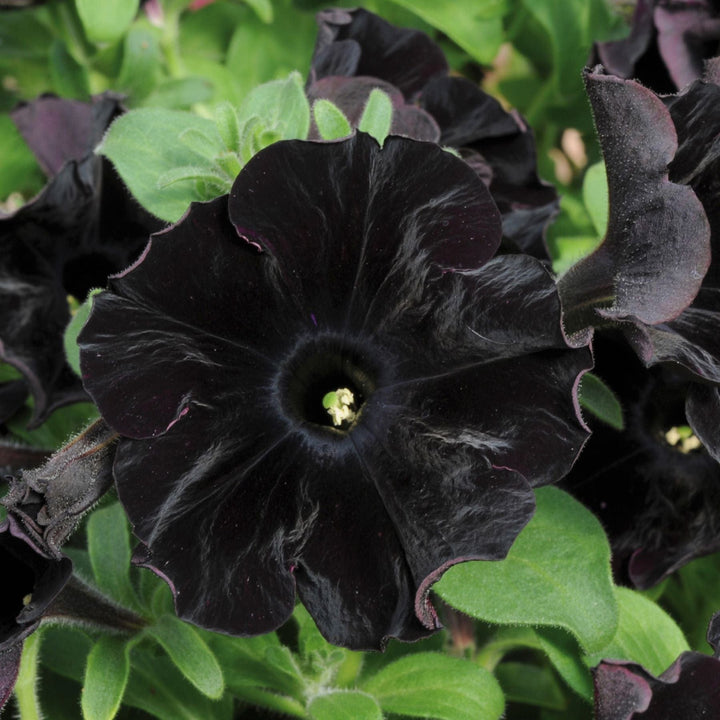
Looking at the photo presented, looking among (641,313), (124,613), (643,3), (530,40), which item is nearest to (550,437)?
(641,313)

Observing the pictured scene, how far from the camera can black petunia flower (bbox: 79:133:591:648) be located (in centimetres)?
57

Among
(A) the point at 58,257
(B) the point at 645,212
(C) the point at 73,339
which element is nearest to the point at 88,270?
(A) the point at 58,257

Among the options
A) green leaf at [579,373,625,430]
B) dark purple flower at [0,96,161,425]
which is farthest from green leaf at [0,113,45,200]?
green leaf at [579,373,625,430]

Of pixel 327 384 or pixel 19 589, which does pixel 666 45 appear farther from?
pixel 19 589

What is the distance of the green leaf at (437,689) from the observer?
740 mm

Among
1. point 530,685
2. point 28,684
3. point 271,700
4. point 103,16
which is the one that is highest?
point 103,16

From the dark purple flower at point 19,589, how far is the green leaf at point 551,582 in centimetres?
25

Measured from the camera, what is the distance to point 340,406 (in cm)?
68

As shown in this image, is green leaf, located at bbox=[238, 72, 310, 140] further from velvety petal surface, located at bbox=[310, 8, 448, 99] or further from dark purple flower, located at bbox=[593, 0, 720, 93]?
dark purple flower, located at bbox=[593, 0, 720, 93]

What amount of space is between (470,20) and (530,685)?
0.72 metres

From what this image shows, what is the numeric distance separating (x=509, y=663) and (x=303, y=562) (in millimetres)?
456

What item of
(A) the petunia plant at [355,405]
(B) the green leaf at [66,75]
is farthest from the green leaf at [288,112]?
(B) the green leaf at [66,75]

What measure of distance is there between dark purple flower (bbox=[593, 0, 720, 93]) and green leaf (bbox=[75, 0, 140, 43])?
466 millimetres

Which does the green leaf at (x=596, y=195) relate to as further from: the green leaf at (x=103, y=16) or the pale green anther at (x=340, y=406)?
the green leaf at (x=103, y=16)
